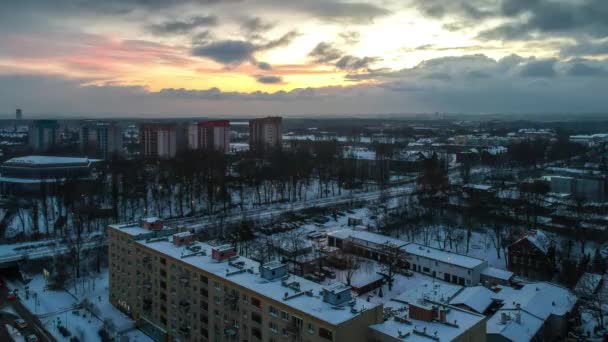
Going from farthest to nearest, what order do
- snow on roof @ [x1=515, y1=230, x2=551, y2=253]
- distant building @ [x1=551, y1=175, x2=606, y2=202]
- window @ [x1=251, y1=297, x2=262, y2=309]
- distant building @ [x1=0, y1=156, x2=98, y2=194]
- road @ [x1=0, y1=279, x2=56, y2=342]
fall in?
distant building @ [x1=0, y1=156, x2=98, y2=194], distant building @ [x1=551, y1=175, x2=606, y2=202], snow on roof @ [x1=515, y1=230, x2=551, y2=253], road @ [x1=0, y1=279, x2=56, y2=342], window @ [x1=251, y1=297, x2=262, y2=309]

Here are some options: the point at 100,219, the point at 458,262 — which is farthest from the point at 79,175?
the point at 458,262

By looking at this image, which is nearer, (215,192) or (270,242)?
(270,242)

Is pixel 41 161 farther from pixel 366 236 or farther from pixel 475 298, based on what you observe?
pixel 475 298

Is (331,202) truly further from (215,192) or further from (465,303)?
(465,303)

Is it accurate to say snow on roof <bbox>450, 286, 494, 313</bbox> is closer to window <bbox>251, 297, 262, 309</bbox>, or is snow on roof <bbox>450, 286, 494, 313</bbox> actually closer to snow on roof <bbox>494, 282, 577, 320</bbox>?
snow on roof <bbox>494, 282, 577, 320</bbox>

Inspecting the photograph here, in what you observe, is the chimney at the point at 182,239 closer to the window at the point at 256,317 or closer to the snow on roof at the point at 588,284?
the window at the point at 256,317

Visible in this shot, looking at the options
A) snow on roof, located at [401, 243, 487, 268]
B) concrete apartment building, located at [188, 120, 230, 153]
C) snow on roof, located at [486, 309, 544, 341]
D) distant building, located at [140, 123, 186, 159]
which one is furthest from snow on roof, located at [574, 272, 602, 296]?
concrete apartment building, located at [188, 120, 230, 153]
